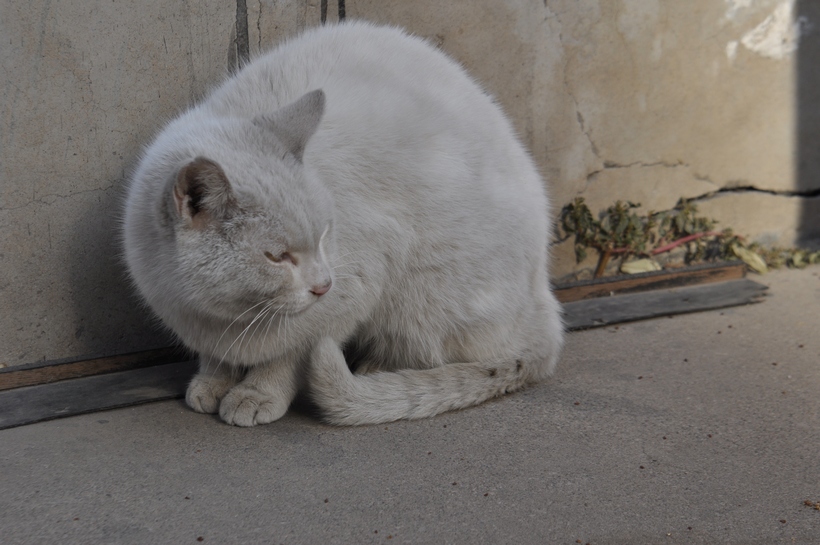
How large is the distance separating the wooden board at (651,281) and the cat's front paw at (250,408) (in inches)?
64.3

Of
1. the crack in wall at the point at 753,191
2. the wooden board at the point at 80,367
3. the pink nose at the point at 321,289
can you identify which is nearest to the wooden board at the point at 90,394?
the wooden board at the point at 80,367

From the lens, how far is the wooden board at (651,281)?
3574 mm

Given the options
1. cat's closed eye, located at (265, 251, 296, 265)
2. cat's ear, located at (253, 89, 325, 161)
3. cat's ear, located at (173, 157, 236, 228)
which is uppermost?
cat's ear, located at (253, 89, 325, 161)

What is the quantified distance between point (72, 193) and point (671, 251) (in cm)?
285

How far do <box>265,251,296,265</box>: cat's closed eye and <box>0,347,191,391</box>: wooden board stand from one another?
1088 millimetres

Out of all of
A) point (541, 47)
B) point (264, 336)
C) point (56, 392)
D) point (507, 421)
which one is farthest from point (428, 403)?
point (541, 47)

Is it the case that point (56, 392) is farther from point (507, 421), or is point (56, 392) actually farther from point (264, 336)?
point (507, 421)

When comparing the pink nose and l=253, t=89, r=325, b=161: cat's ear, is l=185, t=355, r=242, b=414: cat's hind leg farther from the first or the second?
l=253, t=89, r=325, b=161: cat's ear

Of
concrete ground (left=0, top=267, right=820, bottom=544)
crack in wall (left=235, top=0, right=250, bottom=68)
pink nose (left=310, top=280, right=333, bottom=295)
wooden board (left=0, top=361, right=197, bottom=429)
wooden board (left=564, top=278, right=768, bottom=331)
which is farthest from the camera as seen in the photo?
wooden board (left=564, top=278, right=768, bottom=331)

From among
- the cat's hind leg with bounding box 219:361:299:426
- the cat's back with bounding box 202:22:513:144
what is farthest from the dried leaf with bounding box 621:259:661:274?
the cat's hind leg with bounding box 219:361:299:426

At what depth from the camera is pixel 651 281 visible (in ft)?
12.0

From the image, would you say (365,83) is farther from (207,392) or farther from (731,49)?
(731,49)

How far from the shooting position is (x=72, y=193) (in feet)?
8.93

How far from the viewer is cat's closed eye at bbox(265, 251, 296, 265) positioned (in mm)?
2012
